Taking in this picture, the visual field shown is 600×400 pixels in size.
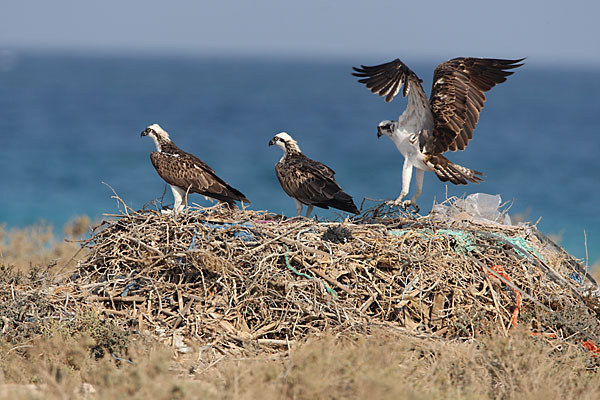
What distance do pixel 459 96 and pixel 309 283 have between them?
2830 mm

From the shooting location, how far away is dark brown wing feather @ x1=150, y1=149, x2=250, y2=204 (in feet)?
26.5

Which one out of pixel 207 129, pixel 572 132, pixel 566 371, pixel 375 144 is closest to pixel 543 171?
pixel 375 144

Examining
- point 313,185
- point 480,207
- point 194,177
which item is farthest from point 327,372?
point 480,207

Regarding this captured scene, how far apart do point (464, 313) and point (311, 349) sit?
1845 mm

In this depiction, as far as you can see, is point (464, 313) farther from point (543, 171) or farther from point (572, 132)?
point (572, 132)

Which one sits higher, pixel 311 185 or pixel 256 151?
pixel 256 151

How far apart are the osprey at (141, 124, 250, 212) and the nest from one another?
1.22m

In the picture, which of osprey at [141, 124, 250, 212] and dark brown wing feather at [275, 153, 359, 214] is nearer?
dark brown wing feather at [275, 153, 359, 214]

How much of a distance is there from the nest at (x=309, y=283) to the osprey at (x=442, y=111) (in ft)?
3.32

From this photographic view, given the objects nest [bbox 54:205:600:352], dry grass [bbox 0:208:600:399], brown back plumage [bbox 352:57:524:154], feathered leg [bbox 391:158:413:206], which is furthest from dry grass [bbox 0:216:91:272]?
brown back plumage [bbox 352:57:524:154]

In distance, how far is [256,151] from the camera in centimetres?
3634

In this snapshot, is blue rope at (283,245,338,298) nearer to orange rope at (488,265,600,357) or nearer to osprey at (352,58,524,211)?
orange rope at (488,265,600,357)

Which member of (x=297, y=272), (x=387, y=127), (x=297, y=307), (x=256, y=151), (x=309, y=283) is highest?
(x=256, y=151)

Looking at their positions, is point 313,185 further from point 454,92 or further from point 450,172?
point 454,92
